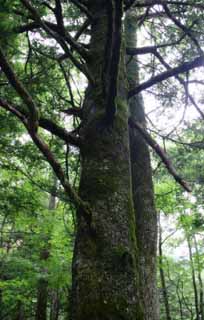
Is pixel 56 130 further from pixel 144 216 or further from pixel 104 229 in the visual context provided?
pixel 144 216

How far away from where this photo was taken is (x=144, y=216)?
291cm

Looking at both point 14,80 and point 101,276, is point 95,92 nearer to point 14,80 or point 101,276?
point 14,80

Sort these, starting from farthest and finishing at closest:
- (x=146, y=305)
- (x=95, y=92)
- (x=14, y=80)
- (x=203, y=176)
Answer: (x=203, y=176) < (x=146, y=305) < (x=95, y=92) < (x=14, y=80)

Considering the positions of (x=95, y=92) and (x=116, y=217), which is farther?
(x=95, y=92)

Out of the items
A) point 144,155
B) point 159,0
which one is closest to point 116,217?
point 144,155

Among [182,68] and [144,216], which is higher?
[182,68]

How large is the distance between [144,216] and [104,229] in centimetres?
128

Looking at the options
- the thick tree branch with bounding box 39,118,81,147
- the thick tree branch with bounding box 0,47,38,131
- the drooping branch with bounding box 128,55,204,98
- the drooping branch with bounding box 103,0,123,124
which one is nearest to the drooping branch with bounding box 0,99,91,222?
the thick tree branch with bounding box 0,47,38,131

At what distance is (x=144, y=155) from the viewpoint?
325 centimetres

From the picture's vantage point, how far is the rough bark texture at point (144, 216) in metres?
2.60

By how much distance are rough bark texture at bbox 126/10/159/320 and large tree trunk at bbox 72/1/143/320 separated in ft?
2.55

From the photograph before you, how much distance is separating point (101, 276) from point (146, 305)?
4.05ft

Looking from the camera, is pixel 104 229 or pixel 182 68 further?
pixel 182 68

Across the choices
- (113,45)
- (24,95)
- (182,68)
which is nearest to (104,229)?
(24,95)
